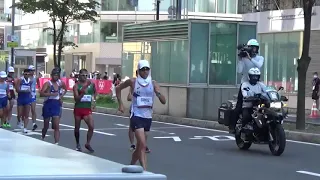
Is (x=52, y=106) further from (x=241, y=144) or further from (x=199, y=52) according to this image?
(x=199, y=52)

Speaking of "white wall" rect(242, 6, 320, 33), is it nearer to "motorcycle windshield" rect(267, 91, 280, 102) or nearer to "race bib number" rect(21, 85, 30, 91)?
"race bib number" rect(21, 85, 30, 91)

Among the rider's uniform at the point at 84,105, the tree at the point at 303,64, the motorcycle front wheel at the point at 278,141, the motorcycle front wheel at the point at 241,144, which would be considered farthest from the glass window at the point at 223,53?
the rider's uniform at the point at 84,105

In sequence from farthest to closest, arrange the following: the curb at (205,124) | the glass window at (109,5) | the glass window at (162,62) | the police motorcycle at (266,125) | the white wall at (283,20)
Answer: the glass window at (109,5)
the white wall at (283,20)
the glass window at (162,62)
the curb at (205,124)
the police motorcycle at (266,125)

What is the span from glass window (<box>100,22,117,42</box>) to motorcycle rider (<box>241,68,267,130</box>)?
4440 cm

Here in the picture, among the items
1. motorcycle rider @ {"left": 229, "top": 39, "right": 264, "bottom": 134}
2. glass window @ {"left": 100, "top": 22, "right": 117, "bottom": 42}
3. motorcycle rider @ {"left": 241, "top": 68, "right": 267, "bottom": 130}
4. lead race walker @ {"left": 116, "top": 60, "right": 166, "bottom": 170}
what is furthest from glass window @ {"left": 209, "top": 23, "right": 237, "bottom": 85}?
glass window @ {"left": 100, "top": 22, "right": 117, "bottom": 42}

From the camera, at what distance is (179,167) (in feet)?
38.0

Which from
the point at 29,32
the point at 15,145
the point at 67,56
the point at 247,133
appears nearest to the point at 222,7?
the point at 67,56

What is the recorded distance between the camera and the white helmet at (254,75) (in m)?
13.8

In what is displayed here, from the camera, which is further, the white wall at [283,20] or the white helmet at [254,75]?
the white wall at [283,20]

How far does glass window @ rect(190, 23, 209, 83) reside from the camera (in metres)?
22.5

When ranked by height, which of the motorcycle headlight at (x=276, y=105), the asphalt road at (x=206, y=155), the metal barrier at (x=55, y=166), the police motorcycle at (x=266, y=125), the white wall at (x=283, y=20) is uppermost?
the white wall at (x=283, y=20)

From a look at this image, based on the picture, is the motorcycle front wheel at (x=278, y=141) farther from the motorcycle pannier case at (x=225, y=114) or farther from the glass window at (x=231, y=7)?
the glass window at (x=231, y=7)

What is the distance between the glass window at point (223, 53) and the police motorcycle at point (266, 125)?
27.0 feet

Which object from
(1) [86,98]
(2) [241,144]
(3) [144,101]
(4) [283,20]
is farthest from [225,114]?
(4) [283,20]
